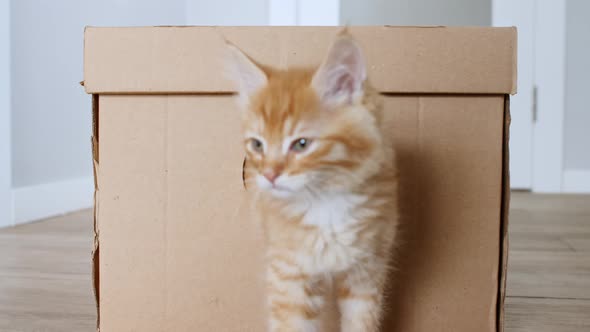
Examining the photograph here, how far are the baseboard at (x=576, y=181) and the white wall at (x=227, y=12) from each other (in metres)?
1.58

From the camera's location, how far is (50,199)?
2.24m

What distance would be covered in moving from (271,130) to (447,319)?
0.43m

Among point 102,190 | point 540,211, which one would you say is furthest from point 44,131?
point 540,211

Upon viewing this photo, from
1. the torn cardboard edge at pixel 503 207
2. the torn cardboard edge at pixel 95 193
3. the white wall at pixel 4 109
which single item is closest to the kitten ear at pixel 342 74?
the torn cardboard edge at pixel 503 207

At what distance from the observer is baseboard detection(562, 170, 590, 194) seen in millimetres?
3023

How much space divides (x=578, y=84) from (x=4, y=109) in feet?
7.95

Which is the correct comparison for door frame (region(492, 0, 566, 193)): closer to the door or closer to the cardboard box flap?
the door

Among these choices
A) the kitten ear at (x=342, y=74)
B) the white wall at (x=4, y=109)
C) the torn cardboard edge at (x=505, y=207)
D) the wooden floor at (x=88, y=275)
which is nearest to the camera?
the kitten ear at (x=342, y=74)

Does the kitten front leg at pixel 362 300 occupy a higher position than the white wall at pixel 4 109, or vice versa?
the white wall at pixel 4 109

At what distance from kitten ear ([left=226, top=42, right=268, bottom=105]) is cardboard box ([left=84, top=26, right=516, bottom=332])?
11 cm

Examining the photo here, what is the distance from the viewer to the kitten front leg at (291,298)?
2.82ft

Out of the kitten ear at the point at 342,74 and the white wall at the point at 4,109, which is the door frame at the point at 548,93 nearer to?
the white wall at the point at 4,109

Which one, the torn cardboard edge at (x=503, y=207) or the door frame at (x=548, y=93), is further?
the door frame at (x=548, y=93)

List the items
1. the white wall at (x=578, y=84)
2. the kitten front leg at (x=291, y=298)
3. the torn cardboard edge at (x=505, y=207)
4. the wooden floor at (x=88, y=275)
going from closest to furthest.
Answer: the kitten front leg at (x=291, y=298)
the torn cardboard edge at (x=505, y=207)
the wooden floor at (x=88, y=275)
the white wall at (x=578, y=84)
